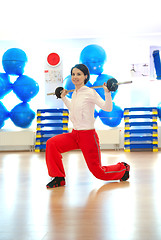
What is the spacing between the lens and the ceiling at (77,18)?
A: 5379mm

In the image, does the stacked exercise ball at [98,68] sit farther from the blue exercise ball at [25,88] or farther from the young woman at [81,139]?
the young woman at [81,139]

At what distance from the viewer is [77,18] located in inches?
239

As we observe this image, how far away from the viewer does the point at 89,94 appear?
333cm

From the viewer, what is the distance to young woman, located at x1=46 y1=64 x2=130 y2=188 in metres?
3.23

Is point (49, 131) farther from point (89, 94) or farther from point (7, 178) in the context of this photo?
point (89, 94)

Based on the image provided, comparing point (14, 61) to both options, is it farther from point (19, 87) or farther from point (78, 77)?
point (78, 77)

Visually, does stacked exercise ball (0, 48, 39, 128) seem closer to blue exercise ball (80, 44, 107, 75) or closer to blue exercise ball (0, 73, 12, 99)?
blue exercise ball (0, 73, 12, 99)

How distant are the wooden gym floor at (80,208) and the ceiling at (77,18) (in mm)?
2817

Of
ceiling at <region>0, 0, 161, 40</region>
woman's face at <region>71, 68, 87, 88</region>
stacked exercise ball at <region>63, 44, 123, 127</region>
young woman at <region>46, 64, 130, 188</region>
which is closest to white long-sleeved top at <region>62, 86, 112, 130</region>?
young woman at <region>46, 64, 130, 188</region>

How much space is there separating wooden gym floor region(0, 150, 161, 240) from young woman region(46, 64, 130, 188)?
6.1 inches

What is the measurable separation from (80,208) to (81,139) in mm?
916

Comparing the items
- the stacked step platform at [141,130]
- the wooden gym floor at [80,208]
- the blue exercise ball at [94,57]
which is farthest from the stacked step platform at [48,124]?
the wooden gym floor at [80,208]

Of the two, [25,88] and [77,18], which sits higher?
[77,18]

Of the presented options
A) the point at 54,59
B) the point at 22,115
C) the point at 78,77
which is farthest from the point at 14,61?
the point at 78,77
